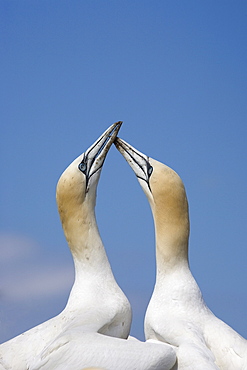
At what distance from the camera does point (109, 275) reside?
10742mm

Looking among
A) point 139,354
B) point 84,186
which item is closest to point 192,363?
point 139,354

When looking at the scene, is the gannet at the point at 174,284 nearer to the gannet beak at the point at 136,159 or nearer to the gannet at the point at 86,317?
the gannet beak at the point at 136,159

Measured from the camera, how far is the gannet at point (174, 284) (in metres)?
9.89

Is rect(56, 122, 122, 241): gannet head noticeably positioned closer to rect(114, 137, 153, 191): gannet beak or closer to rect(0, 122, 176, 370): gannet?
rect(0, 122, 176, 370): gannet

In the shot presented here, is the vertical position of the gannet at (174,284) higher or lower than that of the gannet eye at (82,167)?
lower

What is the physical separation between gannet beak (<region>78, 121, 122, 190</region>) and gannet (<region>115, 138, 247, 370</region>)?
490mm

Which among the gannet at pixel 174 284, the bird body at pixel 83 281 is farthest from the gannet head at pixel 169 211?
the bird body at pixel 83 281

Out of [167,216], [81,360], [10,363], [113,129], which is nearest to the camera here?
[81,360]

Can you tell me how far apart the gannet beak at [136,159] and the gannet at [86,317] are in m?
0.18

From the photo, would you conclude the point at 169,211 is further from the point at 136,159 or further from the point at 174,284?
the point at 136,159

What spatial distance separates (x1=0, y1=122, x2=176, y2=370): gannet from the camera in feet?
29.7

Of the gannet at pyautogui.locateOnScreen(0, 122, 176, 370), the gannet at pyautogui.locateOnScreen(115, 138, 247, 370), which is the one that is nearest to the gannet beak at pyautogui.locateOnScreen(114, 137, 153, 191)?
the gannet at pyautogui.locateOnScreen(115, 138, 247, 370)

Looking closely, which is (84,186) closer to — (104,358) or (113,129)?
(113,129)

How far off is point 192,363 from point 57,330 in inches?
66.9
